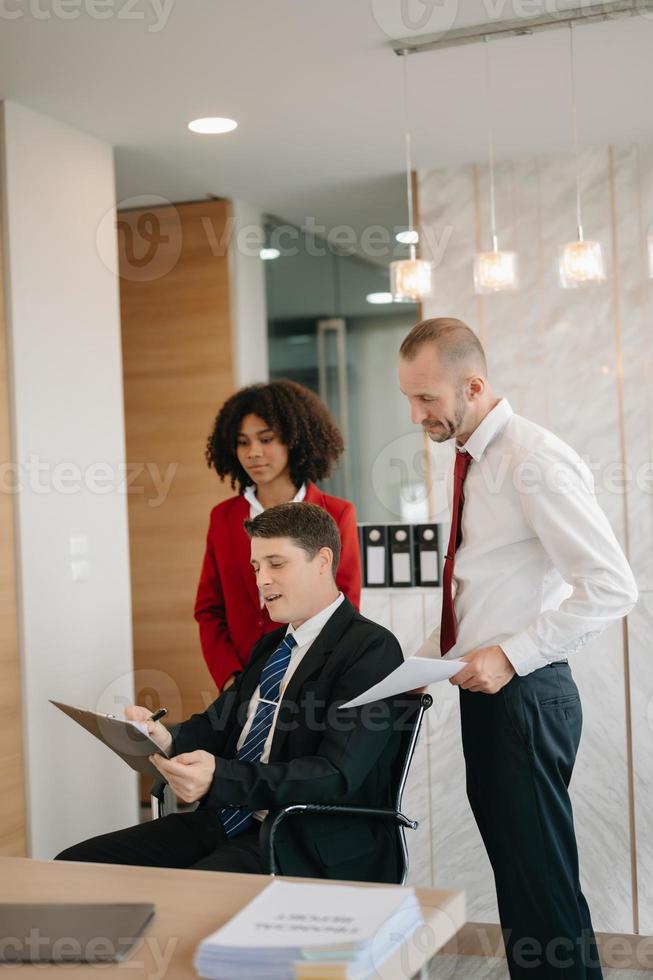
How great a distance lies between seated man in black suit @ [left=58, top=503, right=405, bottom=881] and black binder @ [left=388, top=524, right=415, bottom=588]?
1.14 m

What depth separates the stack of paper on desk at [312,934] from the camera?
4.30 feet

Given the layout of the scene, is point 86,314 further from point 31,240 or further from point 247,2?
point 247,2

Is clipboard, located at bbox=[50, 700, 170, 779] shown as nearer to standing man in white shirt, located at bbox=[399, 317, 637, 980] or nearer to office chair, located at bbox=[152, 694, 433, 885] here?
office chair, located at bbox=[152, 694, 433, 885]

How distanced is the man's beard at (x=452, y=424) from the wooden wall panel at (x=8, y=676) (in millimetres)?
1762

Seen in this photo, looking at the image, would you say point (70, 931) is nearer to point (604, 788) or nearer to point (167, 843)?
point (167, 843)

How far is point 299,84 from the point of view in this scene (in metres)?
3.73

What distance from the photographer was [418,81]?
3723 mm

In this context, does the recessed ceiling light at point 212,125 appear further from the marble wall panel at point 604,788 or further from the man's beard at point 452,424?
the marble wall panel at point 604,788

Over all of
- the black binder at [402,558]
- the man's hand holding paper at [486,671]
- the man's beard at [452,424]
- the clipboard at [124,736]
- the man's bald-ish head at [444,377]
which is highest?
the man's bald-ish head at [444,377]

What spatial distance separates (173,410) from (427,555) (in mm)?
1977

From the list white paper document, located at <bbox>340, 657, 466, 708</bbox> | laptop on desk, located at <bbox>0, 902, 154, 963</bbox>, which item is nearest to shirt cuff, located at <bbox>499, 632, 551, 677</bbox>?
white paper document, located at <bbox>340, 657, 466, 708</bbox>

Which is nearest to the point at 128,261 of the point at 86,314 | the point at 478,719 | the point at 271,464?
the point at 86,314

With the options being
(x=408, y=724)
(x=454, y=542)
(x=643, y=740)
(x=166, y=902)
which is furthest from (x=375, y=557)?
(x=166, y=902)

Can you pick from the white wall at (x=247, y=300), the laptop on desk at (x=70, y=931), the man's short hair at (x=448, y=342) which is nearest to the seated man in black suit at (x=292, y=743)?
the man's short hair at (x=448, y=342)
